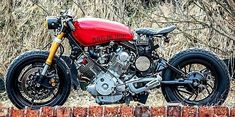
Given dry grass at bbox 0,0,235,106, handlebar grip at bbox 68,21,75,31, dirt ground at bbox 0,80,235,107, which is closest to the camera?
handlebar grip at bbox 68,21,75,31

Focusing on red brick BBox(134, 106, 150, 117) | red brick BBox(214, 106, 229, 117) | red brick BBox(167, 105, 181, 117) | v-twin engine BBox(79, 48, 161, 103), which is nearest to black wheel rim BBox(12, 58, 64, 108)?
v-twin engine BBox(79, 48, 161, 103)

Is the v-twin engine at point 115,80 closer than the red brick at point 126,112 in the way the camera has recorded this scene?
No

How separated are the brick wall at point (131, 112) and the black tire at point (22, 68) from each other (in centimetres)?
94

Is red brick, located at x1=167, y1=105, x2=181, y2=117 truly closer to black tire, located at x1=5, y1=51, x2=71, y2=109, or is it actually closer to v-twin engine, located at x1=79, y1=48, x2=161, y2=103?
v-twin engine, located at x1=79, y1=48, x2=161, y2=103

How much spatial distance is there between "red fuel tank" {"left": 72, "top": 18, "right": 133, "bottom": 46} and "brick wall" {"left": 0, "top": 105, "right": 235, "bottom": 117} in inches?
42.0

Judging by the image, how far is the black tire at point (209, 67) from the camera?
6633 mm

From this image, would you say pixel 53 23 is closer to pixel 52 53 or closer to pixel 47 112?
pixel 52 53

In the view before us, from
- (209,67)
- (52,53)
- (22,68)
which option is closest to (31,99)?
(22,68)

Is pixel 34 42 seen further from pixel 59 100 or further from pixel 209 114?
pixel 209 114

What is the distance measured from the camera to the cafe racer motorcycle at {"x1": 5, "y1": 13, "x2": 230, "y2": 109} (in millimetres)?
6523

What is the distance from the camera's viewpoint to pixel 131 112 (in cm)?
554

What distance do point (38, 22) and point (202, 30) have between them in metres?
2.64

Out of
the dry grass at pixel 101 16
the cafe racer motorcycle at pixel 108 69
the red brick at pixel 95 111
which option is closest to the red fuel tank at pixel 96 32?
the cafe racer motorcycle at pixel 108 69

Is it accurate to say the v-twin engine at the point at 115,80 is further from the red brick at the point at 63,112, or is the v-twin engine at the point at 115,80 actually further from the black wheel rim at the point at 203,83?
the red brick at the point at 63,112
